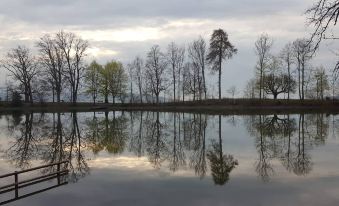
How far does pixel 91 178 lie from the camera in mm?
21250

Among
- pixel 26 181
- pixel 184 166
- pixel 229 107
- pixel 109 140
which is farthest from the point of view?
pixel 229 107

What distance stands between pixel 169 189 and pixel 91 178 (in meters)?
4.57

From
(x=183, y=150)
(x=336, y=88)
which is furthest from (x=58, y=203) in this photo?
(x=336, y=88)

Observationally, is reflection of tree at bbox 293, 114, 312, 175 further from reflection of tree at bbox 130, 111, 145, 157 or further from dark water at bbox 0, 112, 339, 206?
reflection of tree at bbox 130, 111, 145, 157

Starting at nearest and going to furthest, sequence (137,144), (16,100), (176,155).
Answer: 1. (176,155)
2. (137,144)
3. (16,100)

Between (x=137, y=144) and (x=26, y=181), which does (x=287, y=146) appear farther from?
(x=26, y=181)

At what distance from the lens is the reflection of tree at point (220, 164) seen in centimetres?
2086

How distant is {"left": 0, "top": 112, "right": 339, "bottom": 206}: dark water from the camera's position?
17188 millimetres

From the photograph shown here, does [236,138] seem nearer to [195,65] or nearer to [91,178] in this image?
[91,178]

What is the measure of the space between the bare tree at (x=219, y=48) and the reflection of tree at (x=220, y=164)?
59235 mm

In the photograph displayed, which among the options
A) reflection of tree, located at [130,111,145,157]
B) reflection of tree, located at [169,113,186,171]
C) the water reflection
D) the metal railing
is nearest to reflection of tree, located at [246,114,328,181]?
the water reflection

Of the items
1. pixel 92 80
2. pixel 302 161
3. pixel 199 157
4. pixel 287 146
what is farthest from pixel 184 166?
pixel 92 80

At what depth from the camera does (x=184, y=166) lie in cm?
2428

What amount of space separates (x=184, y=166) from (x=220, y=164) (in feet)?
6.58
